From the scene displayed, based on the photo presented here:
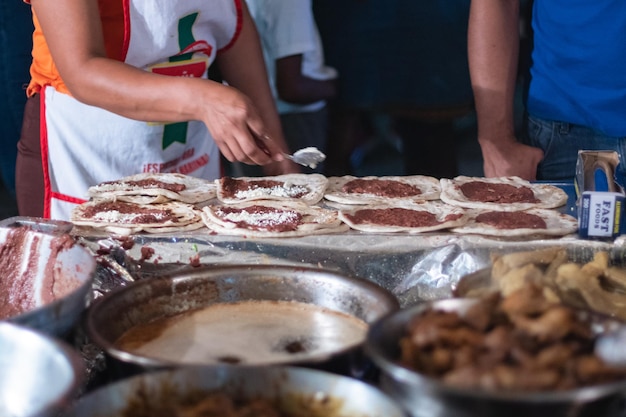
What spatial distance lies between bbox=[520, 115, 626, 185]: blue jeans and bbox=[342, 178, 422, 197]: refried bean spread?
0.72 meters

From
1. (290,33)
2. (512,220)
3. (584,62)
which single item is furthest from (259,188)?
(290,33)

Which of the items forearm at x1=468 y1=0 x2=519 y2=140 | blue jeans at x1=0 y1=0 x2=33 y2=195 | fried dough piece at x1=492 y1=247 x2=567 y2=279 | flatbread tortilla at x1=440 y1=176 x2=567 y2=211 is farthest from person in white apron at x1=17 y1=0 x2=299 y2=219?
blue jeans at x1=0 y1=0 x2=33 y2=195

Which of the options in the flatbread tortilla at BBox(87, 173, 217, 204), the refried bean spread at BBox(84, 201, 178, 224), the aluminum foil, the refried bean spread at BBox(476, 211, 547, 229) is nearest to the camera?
the aluminum foil

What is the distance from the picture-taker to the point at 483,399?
43.2 inches

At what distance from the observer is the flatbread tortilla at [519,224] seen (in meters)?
2.24

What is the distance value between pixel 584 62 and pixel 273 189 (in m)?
1.37

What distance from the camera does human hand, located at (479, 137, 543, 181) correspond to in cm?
313

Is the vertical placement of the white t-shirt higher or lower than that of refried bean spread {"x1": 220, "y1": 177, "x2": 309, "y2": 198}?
higher

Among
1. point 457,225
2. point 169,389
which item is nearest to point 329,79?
point 457,225

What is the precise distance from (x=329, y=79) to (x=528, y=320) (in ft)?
11.7

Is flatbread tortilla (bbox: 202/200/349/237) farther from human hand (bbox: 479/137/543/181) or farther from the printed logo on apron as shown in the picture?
human hand (bbox: 479/137/543/181)

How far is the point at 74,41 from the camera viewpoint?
99.9 inches

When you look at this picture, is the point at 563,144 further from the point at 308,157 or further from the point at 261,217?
the point at 261,217

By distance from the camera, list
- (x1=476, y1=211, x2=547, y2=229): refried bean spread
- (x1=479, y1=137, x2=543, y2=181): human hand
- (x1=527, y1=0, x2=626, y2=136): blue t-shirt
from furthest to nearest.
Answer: (x1=479, y1=137, x2=543, y2=181): human hand
(x1=527, y1=0, x2=626, y2=136): blue t-shirt
(x1=476, y1=211, x2=547, y2=229): refried bean spread
